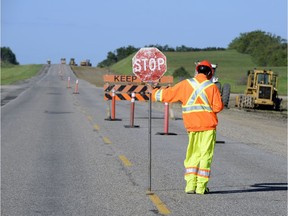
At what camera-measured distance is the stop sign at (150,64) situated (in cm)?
984

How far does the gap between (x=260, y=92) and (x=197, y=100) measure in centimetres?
2806

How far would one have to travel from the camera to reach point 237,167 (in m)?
12.3

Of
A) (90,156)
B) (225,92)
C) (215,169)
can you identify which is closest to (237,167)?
(215,169)

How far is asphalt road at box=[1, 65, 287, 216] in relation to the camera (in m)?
8.31

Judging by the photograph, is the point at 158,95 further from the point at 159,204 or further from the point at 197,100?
the point at 159,204

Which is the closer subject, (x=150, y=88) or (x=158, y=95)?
(x=158, y=95)

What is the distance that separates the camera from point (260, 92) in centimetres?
3656

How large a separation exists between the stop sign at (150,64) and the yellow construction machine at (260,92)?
1077 inches

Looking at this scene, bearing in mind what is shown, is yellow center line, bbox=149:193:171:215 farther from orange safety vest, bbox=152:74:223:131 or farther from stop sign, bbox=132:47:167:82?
stop sign, bbox=132:47:167:82

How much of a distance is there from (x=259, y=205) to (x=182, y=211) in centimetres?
121

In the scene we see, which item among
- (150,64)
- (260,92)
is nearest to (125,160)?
(150,64)

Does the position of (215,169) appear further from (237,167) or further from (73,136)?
(73,136)

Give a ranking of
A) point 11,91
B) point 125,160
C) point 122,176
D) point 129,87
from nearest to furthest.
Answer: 1. point 122,176
2. point 125,160
3. point 129,87
4. point 11,91

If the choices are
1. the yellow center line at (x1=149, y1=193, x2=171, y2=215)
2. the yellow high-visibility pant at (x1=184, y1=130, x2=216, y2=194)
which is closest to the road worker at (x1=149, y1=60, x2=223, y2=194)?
the yellow high-visibility pant at (x1=184, y1=130, x2=216, y2=194)
